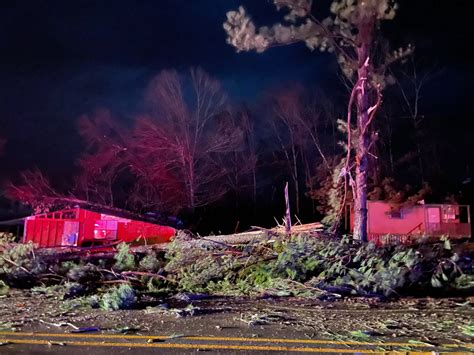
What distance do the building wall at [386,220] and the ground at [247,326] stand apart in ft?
49.5

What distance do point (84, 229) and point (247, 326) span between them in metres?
11.1

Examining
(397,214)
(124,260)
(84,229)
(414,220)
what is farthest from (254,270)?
(414,220)

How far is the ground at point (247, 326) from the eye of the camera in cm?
459

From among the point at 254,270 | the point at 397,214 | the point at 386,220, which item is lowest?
the point at 254,270

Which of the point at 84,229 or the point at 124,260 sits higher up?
the point at 84,229

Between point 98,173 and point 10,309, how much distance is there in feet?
80.3

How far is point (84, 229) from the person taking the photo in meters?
15.1

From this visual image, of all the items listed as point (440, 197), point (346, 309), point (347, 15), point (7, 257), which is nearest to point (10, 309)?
point (7, 257)

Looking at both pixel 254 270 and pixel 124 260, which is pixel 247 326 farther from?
pixel 124 260

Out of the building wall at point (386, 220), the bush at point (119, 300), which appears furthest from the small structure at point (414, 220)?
the bush at point (119, 300)

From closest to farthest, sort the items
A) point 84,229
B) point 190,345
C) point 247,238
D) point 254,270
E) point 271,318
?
1. point 190,345
2. point 271,318
3. point 254,270
4. point 247,238
5. point 84,229

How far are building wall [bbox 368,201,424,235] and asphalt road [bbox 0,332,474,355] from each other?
59.1 feet

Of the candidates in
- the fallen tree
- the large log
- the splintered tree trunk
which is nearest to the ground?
the fallen tree

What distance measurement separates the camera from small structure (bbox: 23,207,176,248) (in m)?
14.9
